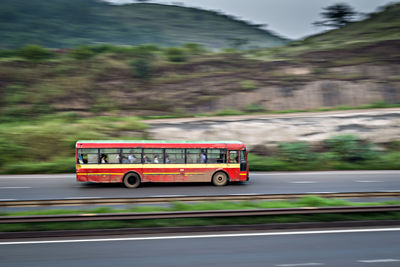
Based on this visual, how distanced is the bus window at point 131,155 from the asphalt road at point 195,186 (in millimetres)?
1307

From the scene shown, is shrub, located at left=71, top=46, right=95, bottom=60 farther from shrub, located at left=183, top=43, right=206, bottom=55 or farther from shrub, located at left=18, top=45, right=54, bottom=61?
shrub, located at left=183, top=43, right=206, bottom=55

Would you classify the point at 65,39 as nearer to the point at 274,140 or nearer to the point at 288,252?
the point at 274,140

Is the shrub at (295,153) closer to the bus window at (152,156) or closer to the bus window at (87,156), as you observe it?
the bus window at (152,156)

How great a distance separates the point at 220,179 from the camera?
17156 millimetres

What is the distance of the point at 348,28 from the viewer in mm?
66625

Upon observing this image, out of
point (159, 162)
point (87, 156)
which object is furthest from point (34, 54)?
point (159, 162)

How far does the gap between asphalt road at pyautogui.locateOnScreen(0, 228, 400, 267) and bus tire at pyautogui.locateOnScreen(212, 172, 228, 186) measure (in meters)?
→ 8.40

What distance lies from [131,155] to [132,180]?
119cm

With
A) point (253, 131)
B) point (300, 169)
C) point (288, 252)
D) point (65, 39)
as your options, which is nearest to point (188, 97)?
point (253, 131)

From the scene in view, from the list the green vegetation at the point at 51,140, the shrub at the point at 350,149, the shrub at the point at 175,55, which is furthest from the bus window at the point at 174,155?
the shrub at the point at 175,55

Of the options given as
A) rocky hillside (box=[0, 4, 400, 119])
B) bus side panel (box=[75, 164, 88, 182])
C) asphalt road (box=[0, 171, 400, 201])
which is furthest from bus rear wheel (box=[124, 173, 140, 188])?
rocky hillside (box=[0, 4, 400, 119])

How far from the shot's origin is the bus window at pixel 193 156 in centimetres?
1697

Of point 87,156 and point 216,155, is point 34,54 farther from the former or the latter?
point 216,155

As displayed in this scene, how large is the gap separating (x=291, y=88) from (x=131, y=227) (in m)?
36.0
